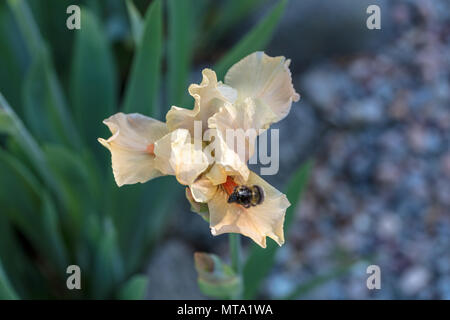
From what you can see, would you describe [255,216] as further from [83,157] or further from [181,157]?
[83,157]

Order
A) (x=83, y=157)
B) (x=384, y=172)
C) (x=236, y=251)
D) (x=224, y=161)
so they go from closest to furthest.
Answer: (x=224, y=161)
(x=236, y=251)
(x=83, y=157)
(x=384, y=172)

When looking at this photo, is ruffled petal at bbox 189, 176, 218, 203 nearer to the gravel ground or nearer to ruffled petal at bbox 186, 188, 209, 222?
ruffled petal at bbox 186, 188, 209, 222

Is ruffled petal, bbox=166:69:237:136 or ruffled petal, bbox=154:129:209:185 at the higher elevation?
ruffled petal, bbox=166:69:237:136

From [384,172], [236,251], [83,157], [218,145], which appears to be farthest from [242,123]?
[384,172]

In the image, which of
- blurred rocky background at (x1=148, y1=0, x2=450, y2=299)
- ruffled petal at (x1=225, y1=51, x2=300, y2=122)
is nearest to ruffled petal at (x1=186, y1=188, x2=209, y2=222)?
ruffled petal at (x1=225, y1=51, x2=300, y2=122)
